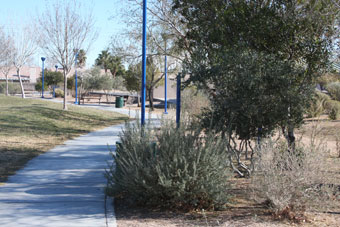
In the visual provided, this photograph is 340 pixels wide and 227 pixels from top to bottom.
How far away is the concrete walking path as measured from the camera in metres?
5.66

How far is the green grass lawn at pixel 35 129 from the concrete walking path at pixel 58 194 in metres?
0.46

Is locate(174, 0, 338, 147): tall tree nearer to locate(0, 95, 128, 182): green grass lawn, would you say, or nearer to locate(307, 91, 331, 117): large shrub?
locate(0, 95, 128, 182): green grass lawn

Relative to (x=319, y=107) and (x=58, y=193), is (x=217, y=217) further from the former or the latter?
(x=319, y=107)

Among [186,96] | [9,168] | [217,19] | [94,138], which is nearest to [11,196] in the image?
[9,168]

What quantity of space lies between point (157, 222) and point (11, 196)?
8.67 feet

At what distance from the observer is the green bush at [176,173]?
19.0 feet

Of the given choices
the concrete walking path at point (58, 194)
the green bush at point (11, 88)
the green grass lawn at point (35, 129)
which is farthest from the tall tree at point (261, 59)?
the green bush at point (11, 88)

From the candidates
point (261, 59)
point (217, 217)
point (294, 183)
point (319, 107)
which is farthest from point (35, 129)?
point (319, 107)

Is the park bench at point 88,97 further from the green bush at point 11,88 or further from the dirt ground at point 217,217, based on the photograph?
the dirt ground at point 217,217

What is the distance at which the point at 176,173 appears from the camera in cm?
582

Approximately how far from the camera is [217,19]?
8.37m

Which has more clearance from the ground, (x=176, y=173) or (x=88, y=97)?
(x=88, y=97)

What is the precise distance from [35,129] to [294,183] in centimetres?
1185

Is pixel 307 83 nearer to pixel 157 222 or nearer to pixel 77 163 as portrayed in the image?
pixel 157 222
